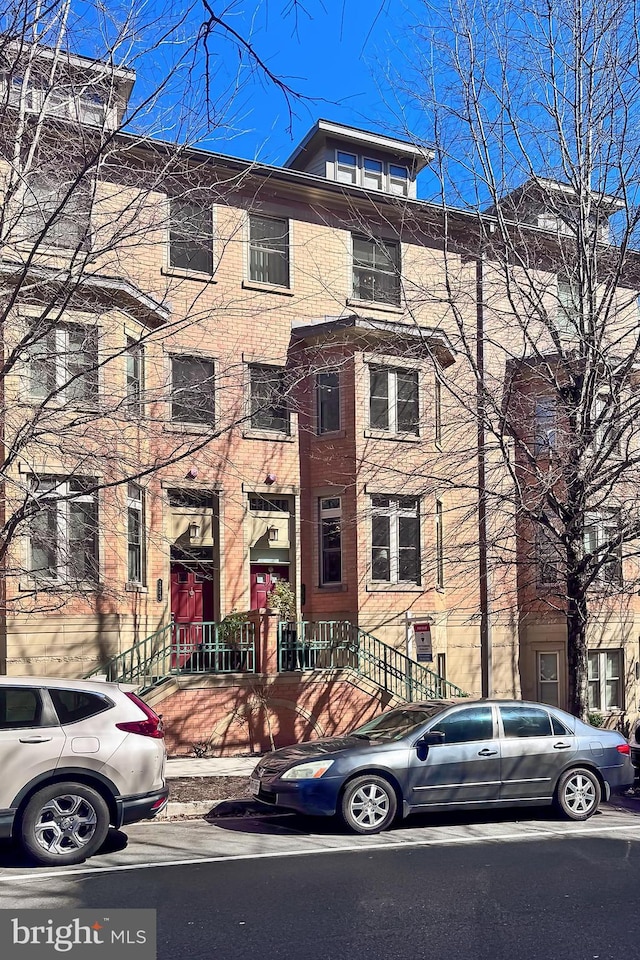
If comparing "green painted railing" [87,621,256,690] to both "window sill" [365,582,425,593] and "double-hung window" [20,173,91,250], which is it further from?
"double-hung window" [20,173,91,250]

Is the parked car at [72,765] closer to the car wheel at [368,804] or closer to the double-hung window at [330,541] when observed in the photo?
the car wheel at [368,804]

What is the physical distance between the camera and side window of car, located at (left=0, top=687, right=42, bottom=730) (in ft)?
28.5

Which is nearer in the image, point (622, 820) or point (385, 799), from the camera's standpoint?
point (385, 799)

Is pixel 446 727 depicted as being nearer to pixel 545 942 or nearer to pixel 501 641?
pixel 545 942

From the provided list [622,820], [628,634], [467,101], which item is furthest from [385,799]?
[628,634]

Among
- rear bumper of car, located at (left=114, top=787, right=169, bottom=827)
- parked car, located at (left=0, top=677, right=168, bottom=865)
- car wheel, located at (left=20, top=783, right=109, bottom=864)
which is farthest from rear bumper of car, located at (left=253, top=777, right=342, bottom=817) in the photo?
car wheel, located at (left=20, top=783, right=109, bottom=864)

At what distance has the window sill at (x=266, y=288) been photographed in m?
20.0

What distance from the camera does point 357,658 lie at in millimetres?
17953

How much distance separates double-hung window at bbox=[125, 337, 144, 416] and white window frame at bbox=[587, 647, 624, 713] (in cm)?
1244

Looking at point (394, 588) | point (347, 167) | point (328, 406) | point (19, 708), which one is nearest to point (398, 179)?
point (347, 167)

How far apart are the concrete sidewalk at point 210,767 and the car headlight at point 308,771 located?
12.6ft

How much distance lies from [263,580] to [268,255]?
23.2ft

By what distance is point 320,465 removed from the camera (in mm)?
20484

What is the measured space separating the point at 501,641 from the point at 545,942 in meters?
16.1
